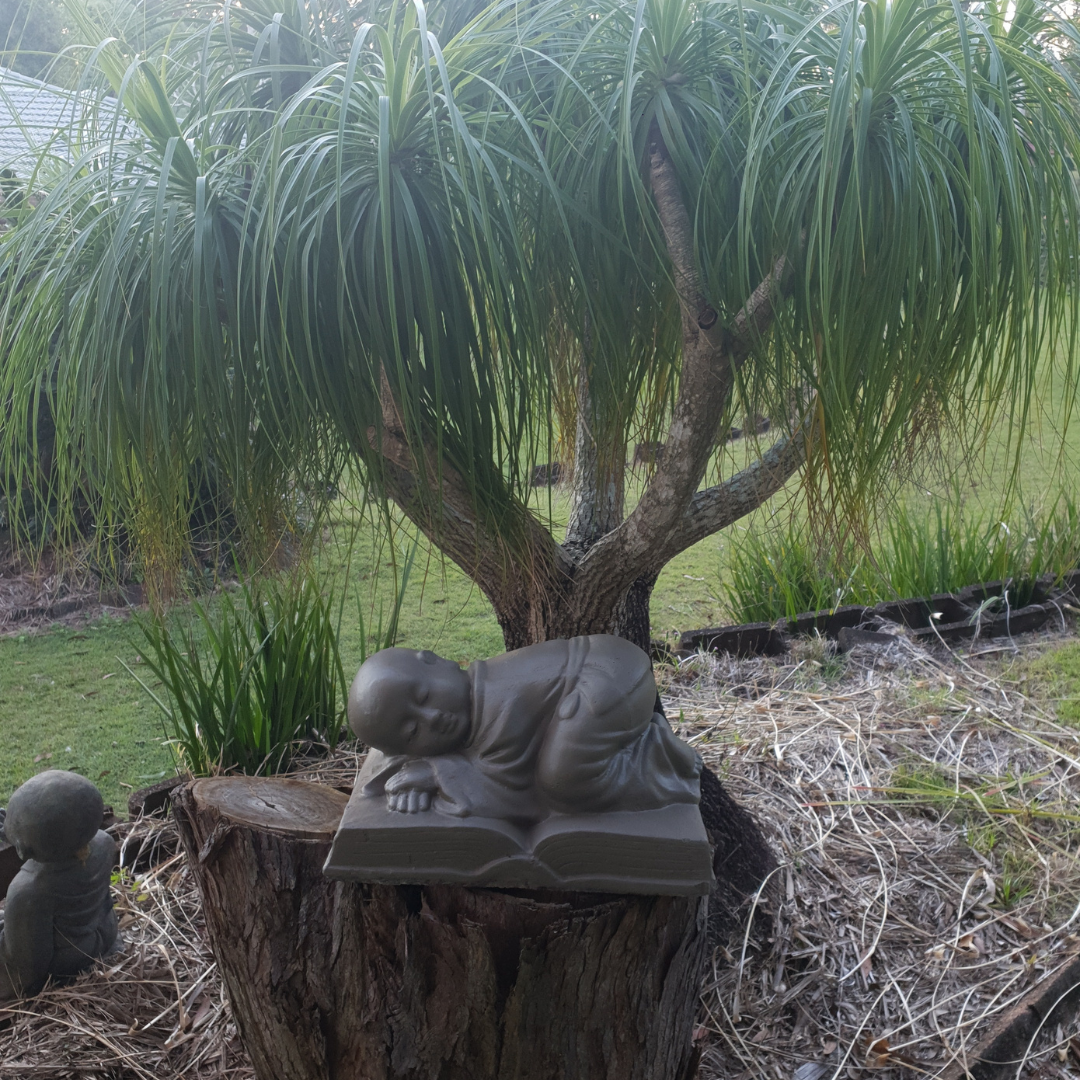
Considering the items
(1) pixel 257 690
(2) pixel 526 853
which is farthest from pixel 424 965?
(1) pixel 257 690

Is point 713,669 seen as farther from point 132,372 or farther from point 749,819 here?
point 132,372

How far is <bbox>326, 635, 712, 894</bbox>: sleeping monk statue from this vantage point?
40.6 inches

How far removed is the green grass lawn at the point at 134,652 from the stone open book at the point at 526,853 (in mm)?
773

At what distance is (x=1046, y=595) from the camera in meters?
2.94

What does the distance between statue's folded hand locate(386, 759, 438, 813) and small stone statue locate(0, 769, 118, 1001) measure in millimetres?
617

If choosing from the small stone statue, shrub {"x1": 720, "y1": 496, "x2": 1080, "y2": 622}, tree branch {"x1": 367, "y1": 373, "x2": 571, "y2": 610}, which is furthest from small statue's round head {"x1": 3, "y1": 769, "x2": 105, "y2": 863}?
shrub {"x1": 720, "y1": 496, "x2": 1080, "y2": 622}

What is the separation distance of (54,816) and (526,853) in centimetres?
80

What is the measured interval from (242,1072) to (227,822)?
1.64 ft

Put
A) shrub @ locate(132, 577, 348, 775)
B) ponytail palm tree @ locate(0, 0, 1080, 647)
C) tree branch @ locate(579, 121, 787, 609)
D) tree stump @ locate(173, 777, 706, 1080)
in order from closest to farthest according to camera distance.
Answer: ponytail palm tree @ locate(0, 0, 1080, 647)
tree branch @ locate(579, 121, 787, 609)
tree stump @ locate(173, 777, 706, 1080)
shrub @ locate(132, 577, 348, 775)

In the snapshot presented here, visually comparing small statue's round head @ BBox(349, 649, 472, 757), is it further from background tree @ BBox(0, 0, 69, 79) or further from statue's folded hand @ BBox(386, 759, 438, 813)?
background tree @ BBox(0, 0, 69, 79)

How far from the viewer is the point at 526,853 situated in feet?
3.38

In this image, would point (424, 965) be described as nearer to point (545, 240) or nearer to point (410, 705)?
point (410, 705)

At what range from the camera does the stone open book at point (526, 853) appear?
1.03 m

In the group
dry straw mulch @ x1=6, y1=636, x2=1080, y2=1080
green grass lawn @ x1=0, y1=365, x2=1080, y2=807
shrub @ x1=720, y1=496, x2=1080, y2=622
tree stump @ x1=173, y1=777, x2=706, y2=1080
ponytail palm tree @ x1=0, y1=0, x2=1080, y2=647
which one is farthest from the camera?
shrub @ x1=720, y1=496, x2=1080, y2=622
